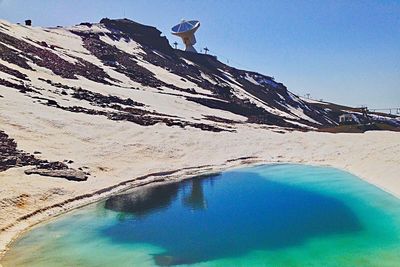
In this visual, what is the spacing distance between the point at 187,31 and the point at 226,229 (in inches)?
5415

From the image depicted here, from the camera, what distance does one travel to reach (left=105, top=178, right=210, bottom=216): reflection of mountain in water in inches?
1275

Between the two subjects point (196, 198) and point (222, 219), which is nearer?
point (222, 219)

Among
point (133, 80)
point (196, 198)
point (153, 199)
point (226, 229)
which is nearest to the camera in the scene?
point (226, 229)

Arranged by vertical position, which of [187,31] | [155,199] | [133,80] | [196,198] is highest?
[187,31]

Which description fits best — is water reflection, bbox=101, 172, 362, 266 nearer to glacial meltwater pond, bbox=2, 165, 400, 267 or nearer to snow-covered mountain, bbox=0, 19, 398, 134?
glacial meltwater pond, bbox=2, 165, 400, 267

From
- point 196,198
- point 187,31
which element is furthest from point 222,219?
point 187,31

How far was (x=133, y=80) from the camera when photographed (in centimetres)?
9500

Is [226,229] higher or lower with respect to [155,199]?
lower

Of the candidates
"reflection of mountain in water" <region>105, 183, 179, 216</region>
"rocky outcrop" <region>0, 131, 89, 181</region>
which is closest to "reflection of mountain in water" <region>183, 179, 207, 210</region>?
"reflection of mountain in water" <region>105, 183, 179, 216</region>

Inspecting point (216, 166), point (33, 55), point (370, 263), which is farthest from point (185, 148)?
point (33, 55)

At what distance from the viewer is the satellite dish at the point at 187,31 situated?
15676 cm

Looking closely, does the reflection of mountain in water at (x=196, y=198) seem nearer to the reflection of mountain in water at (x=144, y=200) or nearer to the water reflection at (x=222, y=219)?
the water reflection at (x=222, y=219)

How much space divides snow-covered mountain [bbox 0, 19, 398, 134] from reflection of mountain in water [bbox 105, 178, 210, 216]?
21.2 meters

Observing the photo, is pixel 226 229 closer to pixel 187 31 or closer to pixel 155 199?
pixel 155 199
